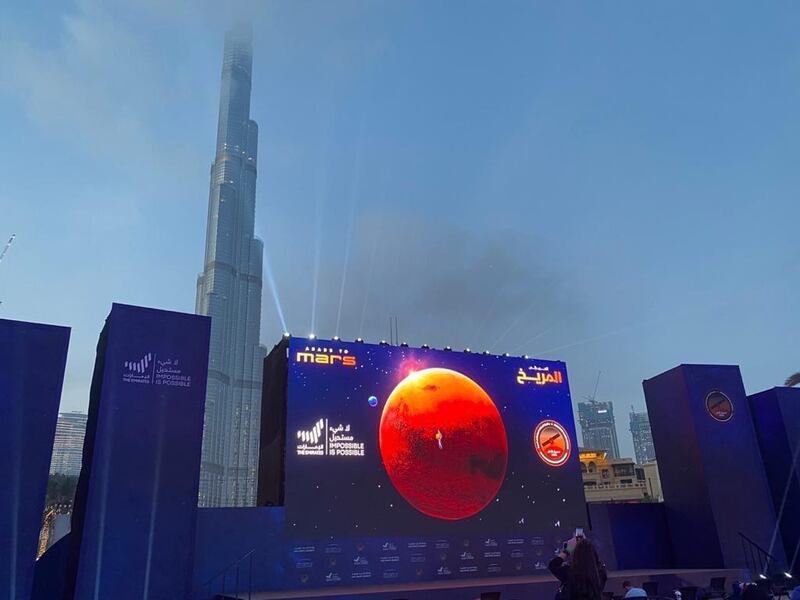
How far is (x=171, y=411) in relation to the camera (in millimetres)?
13789

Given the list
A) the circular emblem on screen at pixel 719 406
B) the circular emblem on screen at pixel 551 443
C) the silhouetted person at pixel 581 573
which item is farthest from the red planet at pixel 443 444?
the silhouetted person at pixel 581 573

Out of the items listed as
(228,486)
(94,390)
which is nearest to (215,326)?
(228,486)

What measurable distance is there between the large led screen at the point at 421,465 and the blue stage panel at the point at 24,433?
18.3ft

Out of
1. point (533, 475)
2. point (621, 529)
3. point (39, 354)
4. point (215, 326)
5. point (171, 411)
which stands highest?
point (215, 326)

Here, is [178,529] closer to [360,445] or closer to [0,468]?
[0,468]

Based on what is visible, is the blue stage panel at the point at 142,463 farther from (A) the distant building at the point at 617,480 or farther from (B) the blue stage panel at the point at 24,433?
(A) the distant building at the point at 617,480

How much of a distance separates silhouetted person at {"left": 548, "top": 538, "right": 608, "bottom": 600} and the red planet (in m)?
11.3

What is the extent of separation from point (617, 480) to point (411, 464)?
56.6m

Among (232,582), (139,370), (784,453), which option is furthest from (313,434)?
(784,453)

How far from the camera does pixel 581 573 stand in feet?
17.0

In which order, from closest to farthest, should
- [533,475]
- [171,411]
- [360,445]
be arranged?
[171,411] → [360,445] → [533,475]

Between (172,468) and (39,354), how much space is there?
153 inches

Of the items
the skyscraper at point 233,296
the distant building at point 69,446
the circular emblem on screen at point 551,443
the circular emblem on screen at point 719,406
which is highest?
the skyscraper at point 233,296

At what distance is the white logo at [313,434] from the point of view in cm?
1555
